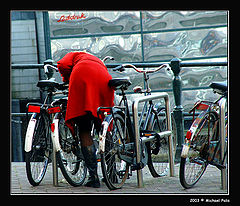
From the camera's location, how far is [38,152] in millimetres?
4773

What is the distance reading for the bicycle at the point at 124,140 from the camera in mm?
4410

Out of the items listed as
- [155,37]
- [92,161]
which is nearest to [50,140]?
[92,161]

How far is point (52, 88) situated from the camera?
4816mm

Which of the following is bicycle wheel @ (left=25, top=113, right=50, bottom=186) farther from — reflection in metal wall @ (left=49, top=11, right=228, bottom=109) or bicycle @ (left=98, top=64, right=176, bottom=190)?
reflection in metal wall @ (left=49, top=11, right=228, bottom=109)

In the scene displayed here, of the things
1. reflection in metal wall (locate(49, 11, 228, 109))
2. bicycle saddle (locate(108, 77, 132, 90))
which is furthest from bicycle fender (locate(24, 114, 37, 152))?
reflection in metal wall (locate(49, 11, 228, 109))

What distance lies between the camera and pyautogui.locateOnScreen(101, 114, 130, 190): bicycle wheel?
14.4 ft

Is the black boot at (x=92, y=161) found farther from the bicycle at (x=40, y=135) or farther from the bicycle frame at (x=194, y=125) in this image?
the bicycle frame at (x=194, y=125)

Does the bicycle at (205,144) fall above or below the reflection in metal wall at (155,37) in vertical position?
below

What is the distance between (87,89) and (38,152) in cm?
83

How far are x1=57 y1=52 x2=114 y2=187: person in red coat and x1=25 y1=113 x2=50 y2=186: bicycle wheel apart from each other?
0.91 ft

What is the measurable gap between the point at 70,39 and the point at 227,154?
419cm

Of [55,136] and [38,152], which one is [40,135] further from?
[55,136]

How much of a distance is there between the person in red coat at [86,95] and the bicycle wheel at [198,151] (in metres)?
0.82


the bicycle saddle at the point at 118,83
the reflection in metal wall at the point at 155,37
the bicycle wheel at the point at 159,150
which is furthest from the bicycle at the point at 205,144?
the reflection in metal wall at the point at 155,37
